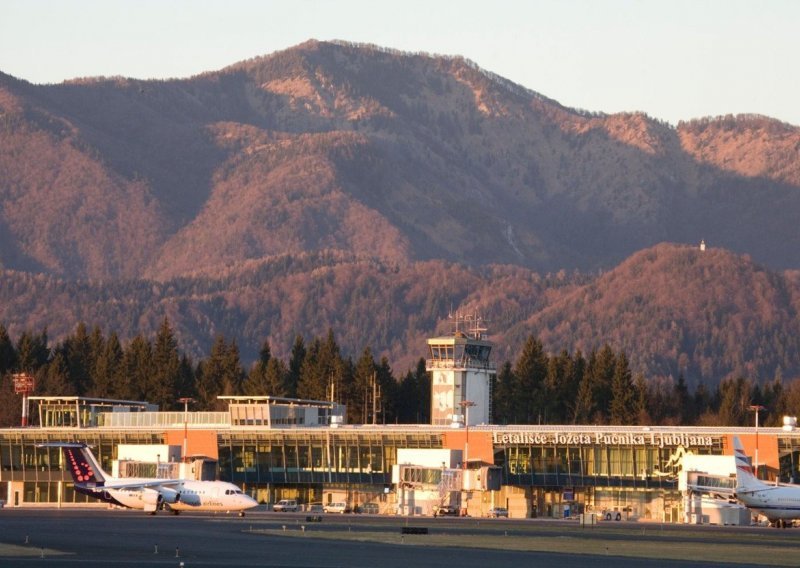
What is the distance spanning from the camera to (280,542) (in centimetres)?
10625

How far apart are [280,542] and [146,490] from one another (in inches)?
1934

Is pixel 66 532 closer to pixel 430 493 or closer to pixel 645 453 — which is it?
pixel 430 493

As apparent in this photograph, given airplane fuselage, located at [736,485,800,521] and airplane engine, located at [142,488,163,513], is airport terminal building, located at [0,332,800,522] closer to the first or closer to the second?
airplane fuselage, located at [736,485,800,521]

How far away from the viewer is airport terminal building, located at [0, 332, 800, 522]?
174125 millimetres

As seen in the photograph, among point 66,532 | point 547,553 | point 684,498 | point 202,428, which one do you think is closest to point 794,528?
point 684,498

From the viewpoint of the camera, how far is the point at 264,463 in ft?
639

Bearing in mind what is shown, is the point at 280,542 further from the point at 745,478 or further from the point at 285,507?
the point at 285,507

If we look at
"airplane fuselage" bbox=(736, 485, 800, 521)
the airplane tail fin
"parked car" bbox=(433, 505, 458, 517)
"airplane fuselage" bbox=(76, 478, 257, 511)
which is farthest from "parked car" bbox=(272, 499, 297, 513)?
"airplane fuselage" bbox=(736, 485, 800, 521)

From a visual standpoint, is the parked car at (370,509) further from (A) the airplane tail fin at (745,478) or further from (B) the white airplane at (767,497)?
(B) the white airplane at (767,497)

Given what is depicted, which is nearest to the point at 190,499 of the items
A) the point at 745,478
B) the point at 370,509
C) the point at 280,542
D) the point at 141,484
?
the point at 141,484

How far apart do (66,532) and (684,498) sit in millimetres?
67755

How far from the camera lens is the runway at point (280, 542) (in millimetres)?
90375

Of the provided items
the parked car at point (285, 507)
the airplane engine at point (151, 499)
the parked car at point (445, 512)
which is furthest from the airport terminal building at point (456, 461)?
the airplane engine at point (151, 499)

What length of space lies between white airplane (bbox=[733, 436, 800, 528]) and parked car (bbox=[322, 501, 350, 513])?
45075 millimetres
